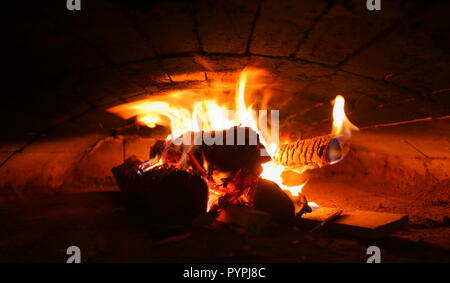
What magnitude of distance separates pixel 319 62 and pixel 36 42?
2.19 meters

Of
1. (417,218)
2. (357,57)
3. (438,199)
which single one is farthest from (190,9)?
(438,199)

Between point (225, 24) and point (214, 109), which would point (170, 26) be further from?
point (214, 109)

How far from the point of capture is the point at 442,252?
1.85m

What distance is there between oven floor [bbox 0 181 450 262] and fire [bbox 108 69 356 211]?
884 millimetres

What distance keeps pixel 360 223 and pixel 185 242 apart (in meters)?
1.24

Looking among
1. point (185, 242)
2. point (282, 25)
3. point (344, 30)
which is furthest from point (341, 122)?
point (185, 242)

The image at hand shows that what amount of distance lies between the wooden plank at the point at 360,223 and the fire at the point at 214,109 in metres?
0.57

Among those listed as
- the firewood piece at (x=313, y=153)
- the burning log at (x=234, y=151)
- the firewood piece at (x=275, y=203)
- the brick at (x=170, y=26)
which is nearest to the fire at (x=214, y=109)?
the firewood piece at (x=313, y=153)

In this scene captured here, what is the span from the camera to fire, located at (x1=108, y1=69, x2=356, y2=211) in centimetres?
318

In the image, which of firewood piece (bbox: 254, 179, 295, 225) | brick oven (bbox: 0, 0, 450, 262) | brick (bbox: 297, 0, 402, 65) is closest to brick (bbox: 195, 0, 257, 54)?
brick oven (bbox: 0, 0, 450, 262)

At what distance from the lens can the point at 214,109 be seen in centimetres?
390

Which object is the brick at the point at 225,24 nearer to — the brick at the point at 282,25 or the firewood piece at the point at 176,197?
the brick at the point at 282,25

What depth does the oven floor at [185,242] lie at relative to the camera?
1.81 m
